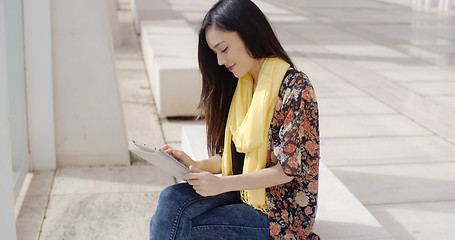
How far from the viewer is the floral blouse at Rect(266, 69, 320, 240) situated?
2.39 metres

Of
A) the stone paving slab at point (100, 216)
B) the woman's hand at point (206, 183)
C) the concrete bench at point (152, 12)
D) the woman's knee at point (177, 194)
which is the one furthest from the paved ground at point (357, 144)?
the woman's hand at point (206, 183)

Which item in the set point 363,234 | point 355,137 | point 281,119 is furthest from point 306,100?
point 355,137

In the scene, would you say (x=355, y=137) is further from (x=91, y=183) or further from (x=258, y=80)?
(x=258, y=80)

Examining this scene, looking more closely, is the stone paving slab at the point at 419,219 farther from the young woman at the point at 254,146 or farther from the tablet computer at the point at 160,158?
the tablet computer at the point at 160,158

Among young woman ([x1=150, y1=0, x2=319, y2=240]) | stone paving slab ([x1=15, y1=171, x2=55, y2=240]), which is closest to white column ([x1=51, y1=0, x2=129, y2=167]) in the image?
stone paving slab ([x1=15, y1=171, x2=55, y2=240])

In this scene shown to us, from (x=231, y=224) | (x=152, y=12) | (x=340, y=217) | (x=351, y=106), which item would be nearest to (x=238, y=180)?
(x=231, y=224)

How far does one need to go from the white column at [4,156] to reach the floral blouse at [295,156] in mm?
1126

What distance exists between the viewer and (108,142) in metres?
4.88

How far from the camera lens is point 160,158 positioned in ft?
7.90

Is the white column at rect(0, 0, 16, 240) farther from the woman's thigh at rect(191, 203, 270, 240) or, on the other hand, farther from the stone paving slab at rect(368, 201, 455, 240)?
the stone paving slab at rect(368, 201, 455, 240)

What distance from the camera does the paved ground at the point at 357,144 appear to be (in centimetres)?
397

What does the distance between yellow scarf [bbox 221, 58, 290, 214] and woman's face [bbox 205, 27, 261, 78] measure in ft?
0.23

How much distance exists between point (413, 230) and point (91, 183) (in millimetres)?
2219

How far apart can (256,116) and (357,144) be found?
10.5 feet
